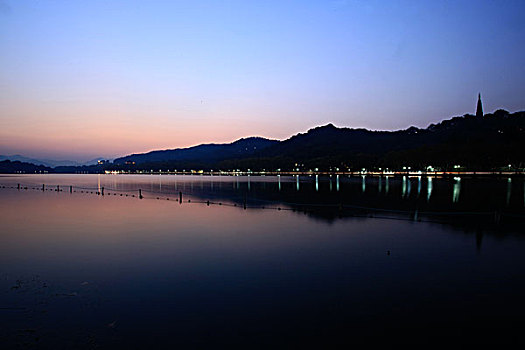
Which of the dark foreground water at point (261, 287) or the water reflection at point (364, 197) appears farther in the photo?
the water reflection at point (364, 197)

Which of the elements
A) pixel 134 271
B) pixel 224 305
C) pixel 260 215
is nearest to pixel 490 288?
pixel 224 305

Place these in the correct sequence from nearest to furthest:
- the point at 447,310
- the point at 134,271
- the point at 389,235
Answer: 1. the point at 447,310
2. the point at 134,271
3. the point at 389,235

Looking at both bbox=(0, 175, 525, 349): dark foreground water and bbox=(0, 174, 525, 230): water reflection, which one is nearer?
bbox=(0, 175, 525, 349): dark foreground water

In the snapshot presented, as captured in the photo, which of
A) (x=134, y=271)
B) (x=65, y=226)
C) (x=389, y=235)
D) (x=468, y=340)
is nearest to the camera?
(x=468, y=340)

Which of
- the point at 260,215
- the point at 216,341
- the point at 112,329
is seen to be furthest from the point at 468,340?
the point at 260,215

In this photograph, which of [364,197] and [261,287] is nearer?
[261,287]

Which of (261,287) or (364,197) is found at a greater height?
(261,287)

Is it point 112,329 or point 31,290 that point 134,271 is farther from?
point 112,329

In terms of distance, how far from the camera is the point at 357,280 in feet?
37.7

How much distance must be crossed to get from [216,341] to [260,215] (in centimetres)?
2074

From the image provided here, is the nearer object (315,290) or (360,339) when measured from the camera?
(360,339)

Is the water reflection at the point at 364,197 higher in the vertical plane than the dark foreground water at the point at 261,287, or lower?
lower

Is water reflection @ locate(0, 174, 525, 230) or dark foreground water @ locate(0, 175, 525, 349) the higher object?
dark foreground water @ locate(0, 175, 525, 349)

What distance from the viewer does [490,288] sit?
34.6 ft
